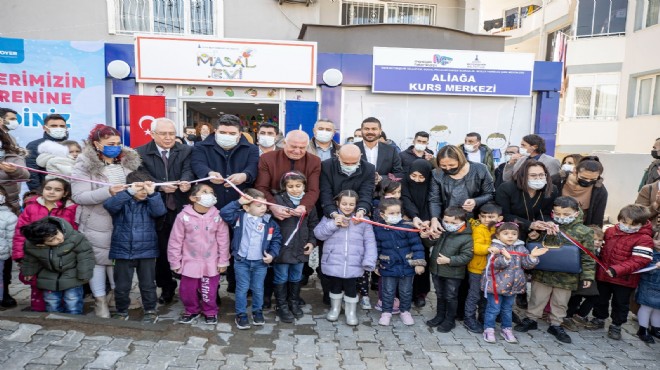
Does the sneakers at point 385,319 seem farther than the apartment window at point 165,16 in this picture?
No

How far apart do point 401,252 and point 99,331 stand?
2.90 metres

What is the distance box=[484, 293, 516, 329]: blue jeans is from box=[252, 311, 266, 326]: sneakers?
219cm

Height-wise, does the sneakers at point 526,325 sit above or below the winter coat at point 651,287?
below

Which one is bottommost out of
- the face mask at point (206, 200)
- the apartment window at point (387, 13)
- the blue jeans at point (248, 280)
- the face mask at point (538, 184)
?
the blue jeans at point (248, 280)

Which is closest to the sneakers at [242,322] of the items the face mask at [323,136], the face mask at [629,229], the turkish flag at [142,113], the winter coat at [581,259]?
the face mask at [323,136]

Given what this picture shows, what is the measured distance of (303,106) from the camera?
8.90m

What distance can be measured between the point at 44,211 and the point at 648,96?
64.4 feet

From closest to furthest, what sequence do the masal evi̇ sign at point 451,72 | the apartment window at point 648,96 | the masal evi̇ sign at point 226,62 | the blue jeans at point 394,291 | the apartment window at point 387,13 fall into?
the blue jeans at point 394,291 → the masal evi̇ sign at point 226,62 → the masal evi̇ sign at point 451,72 → the apartment window at point 387,13 → the apartment window at point 648,96

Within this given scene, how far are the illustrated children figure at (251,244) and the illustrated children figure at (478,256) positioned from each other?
1.95 metres

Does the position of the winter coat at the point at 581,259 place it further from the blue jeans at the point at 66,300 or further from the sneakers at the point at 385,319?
the blue jeans at the point at 66,300

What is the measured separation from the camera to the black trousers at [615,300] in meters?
4.18

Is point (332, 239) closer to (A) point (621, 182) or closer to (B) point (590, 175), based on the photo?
(B) point (590, 175)

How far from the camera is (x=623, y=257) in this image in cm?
406

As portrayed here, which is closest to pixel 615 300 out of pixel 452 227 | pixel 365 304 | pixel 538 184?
pixel 538 184
